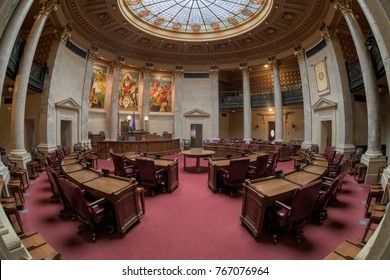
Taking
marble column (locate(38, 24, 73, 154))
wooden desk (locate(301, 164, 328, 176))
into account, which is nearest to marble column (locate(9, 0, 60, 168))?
marble column (locate(38, 24, 73, 154))

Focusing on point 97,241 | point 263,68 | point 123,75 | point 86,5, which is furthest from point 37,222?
point 263,68

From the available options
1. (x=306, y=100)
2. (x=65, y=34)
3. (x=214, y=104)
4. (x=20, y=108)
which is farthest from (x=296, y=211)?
(x=214, y=104)

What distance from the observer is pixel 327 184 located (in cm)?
457

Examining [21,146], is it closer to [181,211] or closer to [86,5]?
[181,211]

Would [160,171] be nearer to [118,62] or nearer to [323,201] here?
[323,201]

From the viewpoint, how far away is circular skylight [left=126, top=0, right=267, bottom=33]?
12971 mm

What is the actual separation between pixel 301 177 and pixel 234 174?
1.83 meters

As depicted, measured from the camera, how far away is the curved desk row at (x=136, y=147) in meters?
12.6

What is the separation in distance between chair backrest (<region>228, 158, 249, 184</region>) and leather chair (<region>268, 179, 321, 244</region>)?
7.05 feet

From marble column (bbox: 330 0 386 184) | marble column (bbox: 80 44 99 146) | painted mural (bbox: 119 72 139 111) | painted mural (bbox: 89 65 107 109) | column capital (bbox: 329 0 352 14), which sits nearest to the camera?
marble column (bbox: 330 0 386 184)

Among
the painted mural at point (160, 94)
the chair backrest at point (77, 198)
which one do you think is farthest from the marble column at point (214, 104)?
the chair backrest at point (77, 198)

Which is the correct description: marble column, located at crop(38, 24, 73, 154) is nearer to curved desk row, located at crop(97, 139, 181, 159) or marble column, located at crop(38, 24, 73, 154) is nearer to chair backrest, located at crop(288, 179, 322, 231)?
curved desk row, located at crop(97, 139, 181, 159)

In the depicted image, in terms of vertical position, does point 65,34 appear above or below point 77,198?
above

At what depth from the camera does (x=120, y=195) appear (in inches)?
135
